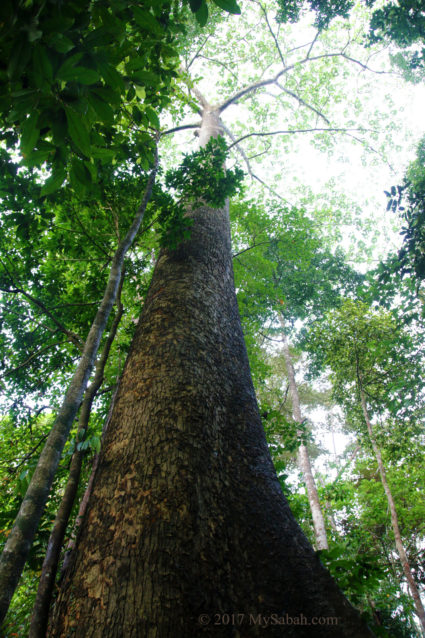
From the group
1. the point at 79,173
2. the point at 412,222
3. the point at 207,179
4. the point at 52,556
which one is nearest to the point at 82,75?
the point at 79,173

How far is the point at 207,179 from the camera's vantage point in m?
3.21

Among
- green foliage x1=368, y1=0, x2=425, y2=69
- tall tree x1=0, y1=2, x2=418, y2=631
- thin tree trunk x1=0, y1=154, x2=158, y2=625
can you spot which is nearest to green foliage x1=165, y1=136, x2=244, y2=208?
tall tree x1=0, y1=2, x2=418, y2=631

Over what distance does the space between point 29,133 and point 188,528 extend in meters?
1.32

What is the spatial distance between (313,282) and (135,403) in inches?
389

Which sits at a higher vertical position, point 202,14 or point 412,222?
point 412,222

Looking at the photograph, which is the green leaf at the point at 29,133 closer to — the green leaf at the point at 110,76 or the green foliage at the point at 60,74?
the green foliage at the point at 60,74

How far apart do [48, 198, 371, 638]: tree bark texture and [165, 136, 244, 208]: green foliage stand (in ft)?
6.41

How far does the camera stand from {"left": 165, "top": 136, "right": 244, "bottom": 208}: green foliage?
317 cm

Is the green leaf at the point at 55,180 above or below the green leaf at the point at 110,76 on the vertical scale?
below

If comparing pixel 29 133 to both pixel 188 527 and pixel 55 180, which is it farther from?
pixel 188 527

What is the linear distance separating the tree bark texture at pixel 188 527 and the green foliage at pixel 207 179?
1.95 metres

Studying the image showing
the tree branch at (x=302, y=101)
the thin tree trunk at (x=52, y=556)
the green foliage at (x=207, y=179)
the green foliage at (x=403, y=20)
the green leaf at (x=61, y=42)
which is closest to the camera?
the green leaf at (x=61, y=42)

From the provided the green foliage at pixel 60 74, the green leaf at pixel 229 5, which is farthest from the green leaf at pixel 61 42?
the green leaf at pixel 229 5

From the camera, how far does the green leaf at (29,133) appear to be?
0.90m
